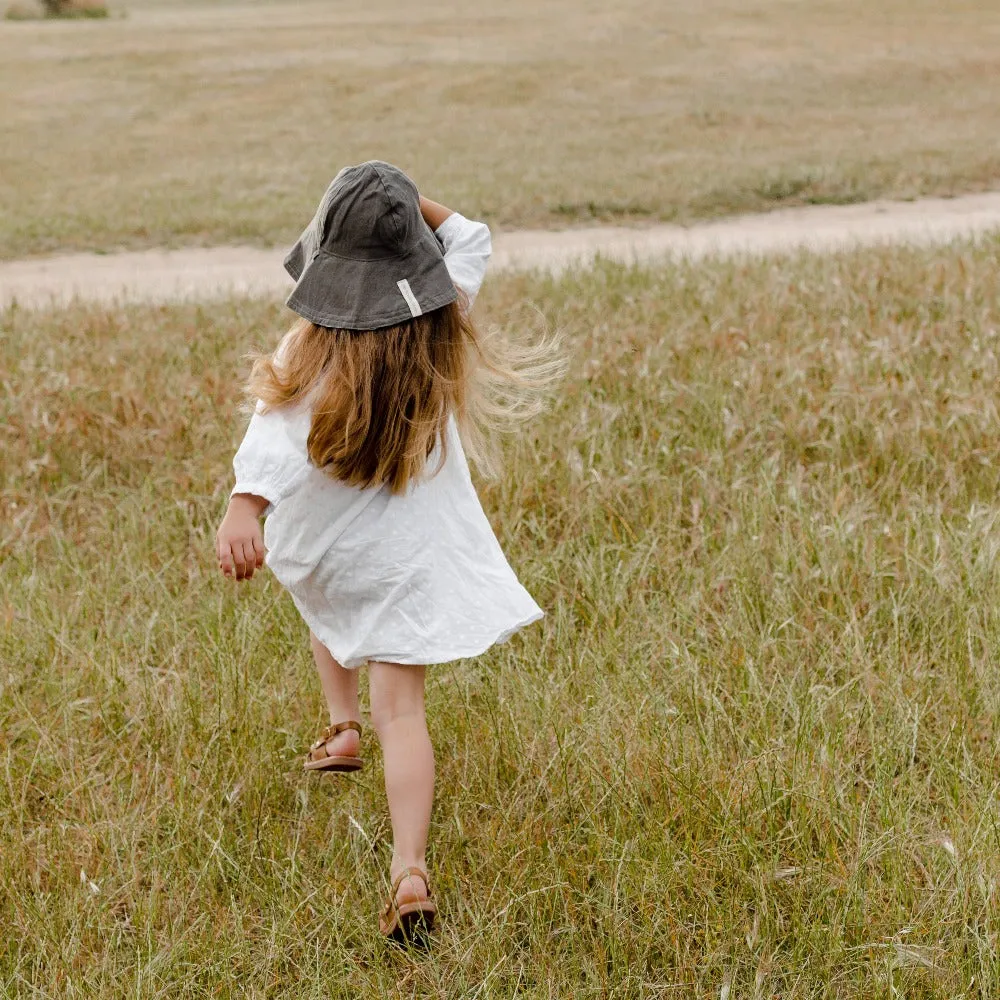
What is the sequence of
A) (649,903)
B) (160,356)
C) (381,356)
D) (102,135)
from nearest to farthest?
(649,903) → (381,356) → (160,356) → (102,135)

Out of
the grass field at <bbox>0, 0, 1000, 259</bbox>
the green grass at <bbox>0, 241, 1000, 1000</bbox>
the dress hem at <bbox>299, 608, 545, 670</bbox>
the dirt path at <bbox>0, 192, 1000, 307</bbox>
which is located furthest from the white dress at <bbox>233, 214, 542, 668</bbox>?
the grass field at <bbox>0, 0, 1000, 259</bbox>

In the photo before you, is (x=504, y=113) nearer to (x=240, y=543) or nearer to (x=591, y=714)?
(x=591, y=714)

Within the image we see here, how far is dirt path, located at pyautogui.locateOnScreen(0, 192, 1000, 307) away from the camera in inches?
374

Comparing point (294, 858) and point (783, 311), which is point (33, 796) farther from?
point (783, 311)

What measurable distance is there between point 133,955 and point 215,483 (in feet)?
7.20

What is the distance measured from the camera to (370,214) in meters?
2.26

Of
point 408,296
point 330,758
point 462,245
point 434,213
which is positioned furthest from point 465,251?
point 330,758

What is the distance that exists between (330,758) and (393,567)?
446 mm

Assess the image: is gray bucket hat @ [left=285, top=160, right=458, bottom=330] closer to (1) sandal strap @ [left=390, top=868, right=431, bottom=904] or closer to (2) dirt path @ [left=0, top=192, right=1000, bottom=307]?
(1) sandal strap @ [left=390, top=868, right=431, bottom=904]

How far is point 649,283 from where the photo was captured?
647 centimetres

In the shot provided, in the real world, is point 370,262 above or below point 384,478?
above

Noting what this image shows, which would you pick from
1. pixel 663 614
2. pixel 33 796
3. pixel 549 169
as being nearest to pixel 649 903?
pixel 663 614

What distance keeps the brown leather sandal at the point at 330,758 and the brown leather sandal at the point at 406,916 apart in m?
0.37

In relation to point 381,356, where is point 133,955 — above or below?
below
